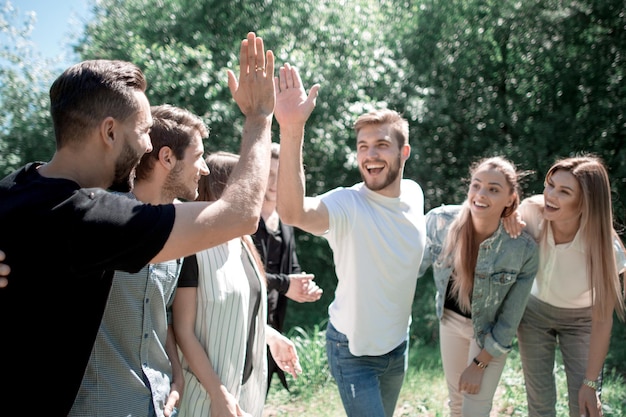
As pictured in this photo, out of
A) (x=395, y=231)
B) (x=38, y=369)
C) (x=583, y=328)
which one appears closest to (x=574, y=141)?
(x=583, y=328)

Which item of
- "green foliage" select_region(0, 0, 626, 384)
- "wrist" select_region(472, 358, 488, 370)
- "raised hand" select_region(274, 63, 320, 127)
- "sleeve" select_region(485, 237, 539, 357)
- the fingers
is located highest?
"green foliage" select_region(0, 0, 626, 384)

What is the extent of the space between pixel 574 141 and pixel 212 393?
755cm

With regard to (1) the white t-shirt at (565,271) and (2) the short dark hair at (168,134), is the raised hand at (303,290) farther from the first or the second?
(2) the short dark hair at (168,134)

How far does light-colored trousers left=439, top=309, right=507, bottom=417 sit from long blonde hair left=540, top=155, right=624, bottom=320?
72 centimetres

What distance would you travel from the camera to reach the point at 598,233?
3.69m

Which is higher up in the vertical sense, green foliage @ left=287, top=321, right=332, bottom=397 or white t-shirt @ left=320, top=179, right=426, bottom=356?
white t-shirt @ left=320, top=179, right=426, bottom=356

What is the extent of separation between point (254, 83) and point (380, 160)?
1.60 m

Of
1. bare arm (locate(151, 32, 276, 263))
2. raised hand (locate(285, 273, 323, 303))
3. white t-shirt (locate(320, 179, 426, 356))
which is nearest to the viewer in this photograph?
bare arm (locate(151, 32, 276, 263))

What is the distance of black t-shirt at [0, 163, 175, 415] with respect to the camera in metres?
1.61

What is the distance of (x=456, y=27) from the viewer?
9.25 meters

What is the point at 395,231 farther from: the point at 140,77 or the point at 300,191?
the point at 140,77

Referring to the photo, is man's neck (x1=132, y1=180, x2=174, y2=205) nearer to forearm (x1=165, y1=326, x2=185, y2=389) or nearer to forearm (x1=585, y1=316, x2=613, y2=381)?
forearm (x1=165, y1=326, x2=185, y2=389)

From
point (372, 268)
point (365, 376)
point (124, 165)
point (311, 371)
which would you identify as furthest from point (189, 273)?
point (311, 371)

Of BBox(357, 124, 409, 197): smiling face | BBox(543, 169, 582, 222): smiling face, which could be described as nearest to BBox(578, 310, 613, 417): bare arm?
BBox(543, 169, 582, 222): smiling face
